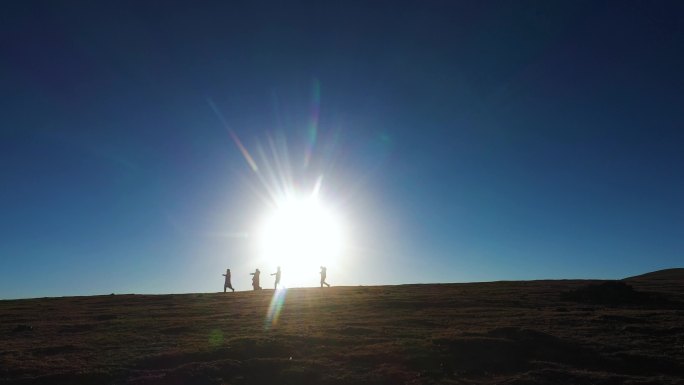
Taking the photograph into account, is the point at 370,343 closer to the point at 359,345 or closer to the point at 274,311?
the point at 359,345

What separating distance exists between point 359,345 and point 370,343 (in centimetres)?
67

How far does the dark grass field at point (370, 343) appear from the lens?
2177 cm

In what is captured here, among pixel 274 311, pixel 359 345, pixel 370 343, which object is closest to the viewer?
pixel 359 345

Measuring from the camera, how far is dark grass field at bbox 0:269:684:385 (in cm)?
2177

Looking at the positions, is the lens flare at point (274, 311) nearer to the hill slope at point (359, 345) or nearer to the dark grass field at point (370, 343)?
the hill slope at point (359, 345)

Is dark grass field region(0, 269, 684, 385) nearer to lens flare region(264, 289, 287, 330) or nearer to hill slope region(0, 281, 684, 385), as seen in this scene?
hill slope region(0, 281, 684, 385)

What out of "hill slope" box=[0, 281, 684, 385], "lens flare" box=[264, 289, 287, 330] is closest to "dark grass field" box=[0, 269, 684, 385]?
"hill slope" box=[0, 281, 684, 385]

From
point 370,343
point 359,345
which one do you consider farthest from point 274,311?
point 359,345

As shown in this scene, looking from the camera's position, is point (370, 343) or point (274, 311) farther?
point (274, 311)

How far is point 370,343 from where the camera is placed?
1053 inches

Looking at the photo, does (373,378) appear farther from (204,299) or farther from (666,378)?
(204,299)

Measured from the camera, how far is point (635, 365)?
73.2 feet

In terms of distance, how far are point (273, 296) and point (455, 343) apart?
3020 centimetres

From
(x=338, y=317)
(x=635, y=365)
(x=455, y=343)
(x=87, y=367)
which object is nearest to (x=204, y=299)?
(x=338, y=317)
